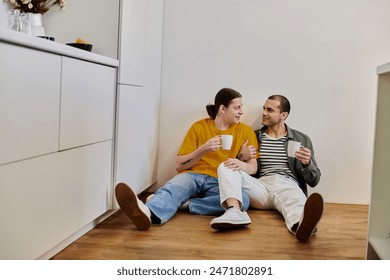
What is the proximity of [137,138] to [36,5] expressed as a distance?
0.80m

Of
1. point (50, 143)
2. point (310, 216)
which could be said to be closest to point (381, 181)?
point (310, 216)

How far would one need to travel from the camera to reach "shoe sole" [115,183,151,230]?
239 centimetres

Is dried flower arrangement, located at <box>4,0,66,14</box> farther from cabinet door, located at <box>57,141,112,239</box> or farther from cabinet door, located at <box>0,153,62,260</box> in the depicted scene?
cabinet door, located at <box>0,153,62,260</box>

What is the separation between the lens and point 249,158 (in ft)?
9.95

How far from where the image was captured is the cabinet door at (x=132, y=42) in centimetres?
263

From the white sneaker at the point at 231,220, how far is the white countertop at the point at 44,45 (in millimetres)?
812

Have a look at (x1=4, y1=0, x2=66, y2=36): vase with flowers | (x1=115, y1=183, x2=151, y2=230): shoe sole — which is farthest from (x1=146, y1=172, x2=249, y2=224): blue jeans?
(x1=4, y1=0, x2=66, y2=36): vase with flowers

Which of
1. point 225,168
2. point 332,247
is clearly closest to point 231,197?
point 225,168

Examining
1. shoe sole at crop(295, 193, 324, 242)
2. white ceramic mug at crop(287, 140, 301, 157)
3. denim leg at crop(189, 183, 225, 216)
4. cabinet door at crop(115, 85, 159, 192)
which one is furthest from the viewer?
denim leg at crop(189, 183, 225, 216)

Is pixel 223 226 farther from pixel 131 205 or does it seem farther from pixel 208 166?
pixel 208 166

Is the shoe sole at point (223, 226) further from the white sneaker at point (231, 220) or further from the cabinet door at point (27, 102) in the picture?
the cabinet door at point (27, 102)

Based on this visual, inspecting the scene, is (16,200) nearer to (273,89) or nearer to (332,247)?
(332,247)

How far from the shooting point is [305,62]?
3.31m

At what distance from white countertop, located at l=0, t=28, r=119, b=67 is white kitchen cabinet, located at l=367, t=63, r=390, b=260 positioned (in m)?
1.02
